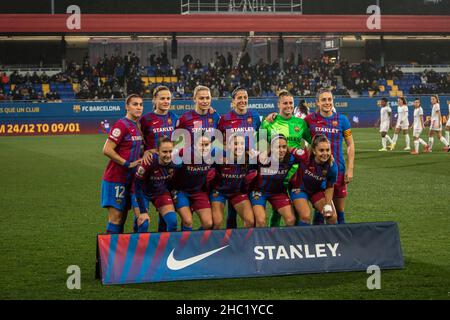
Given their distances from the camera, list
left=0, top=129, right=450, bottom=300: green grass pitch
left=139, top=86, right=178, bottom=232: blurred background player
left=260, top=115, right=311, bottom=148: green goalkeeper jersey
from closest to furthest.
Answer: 1. left=0, top=129, right=450, bottom=300: green grass pitch
2. left=139, top=86, right=178, bottom=232: blurred background player
3. left=260, top=115, right=311, bottom=148: green goalkeeper jersey

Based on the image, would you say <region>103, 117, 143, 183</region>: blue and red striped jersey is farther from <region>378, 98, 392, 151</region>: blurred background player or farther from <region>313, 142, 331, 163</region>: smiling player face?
<region>378, 98, 392, 151</region>: blurred background player

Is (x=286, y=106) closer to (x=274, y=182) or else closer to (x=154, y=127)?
(x=274, y=182)

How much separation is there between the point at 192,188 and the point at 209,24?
36.2 meters

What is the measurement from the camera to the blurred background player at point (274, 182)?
9.45 metres

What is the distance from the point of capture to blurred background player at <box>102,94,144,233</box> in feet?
30.5

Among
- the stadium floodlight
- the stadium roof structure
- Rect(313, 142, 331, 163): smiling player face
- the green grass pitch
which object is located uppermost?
the stadium floodlight

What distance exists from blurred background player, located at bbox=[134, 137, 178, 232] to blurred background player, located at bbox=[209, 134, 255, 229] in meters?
0.61

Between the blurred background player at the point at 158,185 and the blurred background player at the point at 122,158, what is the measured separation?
0.29m

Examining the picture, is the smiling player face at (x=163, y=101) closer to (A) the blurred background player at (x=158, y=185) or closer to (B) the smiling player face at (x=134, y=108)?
(B) the smiling player face at (x=134, y=108)

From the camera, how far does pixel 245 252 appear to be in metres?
8.76

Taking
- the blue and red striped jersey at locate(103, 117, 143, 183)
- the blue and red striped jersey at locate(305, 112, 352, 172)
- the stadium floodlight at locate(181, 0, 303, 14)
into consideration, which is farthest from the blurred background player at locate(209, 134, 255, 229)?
the stadium floodlight at locate(181, 0, 303, 14)

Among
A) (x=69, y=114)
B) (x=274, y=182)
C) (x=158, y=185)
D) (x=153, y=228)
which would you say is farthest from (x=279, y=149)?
(x=69, y=114)

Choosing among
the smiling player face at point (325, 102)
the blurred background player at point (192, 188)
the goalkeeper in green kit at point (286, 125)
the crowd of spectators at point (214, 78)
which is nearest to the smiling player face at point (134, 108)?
the blurred background player at point (192, 188)
